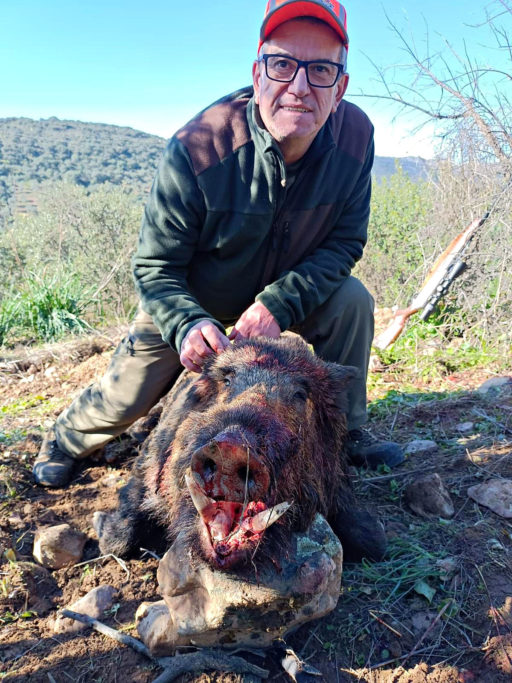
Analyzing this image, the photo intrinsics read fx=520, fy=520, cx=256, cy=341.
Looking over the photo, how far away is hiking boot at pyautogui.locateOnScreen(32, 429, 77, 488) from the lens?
11.8ft

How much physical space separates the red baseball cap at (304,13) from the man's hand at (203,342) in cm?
178

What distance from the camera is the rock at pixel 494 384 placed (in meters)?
4.71

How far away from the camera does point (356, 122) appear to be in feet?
11.8

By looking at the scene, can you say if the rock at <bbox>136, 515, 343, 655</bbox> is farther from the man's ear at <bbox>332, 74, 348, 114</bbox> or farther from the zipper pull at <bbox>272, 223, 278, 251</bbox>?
the man's ear at <bbox>332, 74, 348, 114</bbox>

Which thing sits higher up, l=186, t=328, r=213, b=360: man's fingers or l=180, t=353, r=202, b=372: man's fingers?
l=186, t=328, r=213, b=360: man's fingers

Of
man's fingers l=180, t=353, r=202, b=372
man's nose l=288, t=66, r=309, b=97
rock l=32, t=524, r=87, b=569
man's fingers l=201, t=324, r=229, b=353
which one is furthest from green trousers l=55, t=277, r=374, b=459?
man's nose l=288, t=66, r=309, b=97

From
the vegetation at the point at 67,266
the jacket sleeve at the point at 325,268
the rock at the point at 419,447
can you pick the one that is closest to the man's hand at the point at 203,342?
the jacket sleeve at the point at 325,268

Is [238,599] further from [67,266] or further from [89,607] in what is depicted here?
[67,266]

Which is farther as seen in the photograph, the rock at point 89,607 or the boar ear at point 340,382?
the boar ear at point 340,382

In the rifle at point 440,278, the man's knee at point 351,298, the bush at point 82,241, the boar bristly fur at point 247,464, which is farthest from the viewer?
the bush at point 82,241

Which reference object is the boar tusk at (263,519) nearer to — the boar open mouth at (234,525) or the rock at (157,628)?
the boar open mouth at (234,525)

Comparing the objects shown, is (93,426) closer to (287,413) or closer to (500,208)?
(287,413)

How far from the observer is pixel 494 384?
4.78 metres

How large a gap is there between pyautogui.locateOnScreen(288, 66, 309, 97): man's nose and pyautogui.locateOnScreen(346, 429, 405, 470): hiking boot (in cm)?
226
